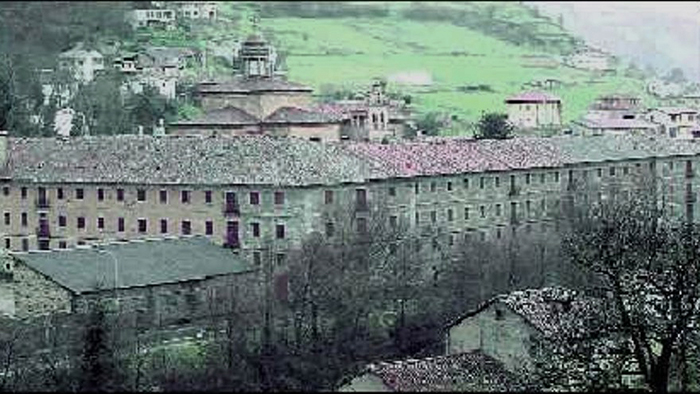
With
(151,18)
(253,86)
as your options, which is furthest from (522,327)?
(151,18)

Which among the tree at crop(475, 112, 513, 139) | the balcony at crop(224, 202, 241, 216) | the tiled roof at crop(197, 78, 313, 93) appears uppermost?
the tiled roof at crop(197, 78, 313, 93)

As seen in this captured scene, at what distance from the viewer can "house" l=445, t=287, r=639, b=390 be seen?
3903 cm

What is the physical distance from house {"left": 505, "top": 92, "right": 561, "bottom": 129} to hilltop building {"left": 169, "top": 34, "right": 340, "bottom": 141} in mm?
19078

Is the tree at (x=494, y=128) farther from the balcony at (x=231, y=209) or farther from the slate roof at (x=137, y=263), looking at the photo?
the slate roof at (x=137, y=263)

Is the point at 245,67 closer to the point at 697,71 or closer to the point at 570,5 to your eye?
the point at 697,71

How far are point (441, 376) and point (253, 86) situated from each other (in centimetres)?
3143

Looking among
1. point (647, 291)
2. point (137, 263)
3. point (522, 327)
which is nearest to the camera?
point (647, 291)

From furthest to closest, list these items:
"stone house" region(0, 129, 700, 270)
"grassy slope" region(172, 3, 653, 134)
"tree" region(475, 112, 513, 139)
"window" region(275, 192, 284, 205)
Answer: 1. "grassy slope" region(172, 3, 653, 134)
2. "tree" region(475, 112, 513, 139)
3. "stone house" region(0, 129, 700, 270)
4. "window" region(275, 192, 284, 205)

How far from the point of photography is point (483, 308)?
1615 inches

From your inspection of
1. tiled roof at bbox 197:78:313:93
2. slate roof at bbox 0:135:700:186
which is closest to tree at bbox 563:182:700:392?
slate roof at bbox 0:135:700:186

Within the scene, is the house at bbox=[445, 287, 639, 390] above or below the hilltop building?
below

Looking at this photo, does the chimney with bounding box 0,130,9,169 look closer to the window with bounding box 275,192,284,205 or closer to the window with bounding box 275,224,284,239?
the window with bounding box 275,192,284,205

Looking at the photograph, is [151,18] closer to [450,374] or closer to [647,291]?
[450,374]

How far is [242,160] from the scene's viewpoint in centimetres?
5506
